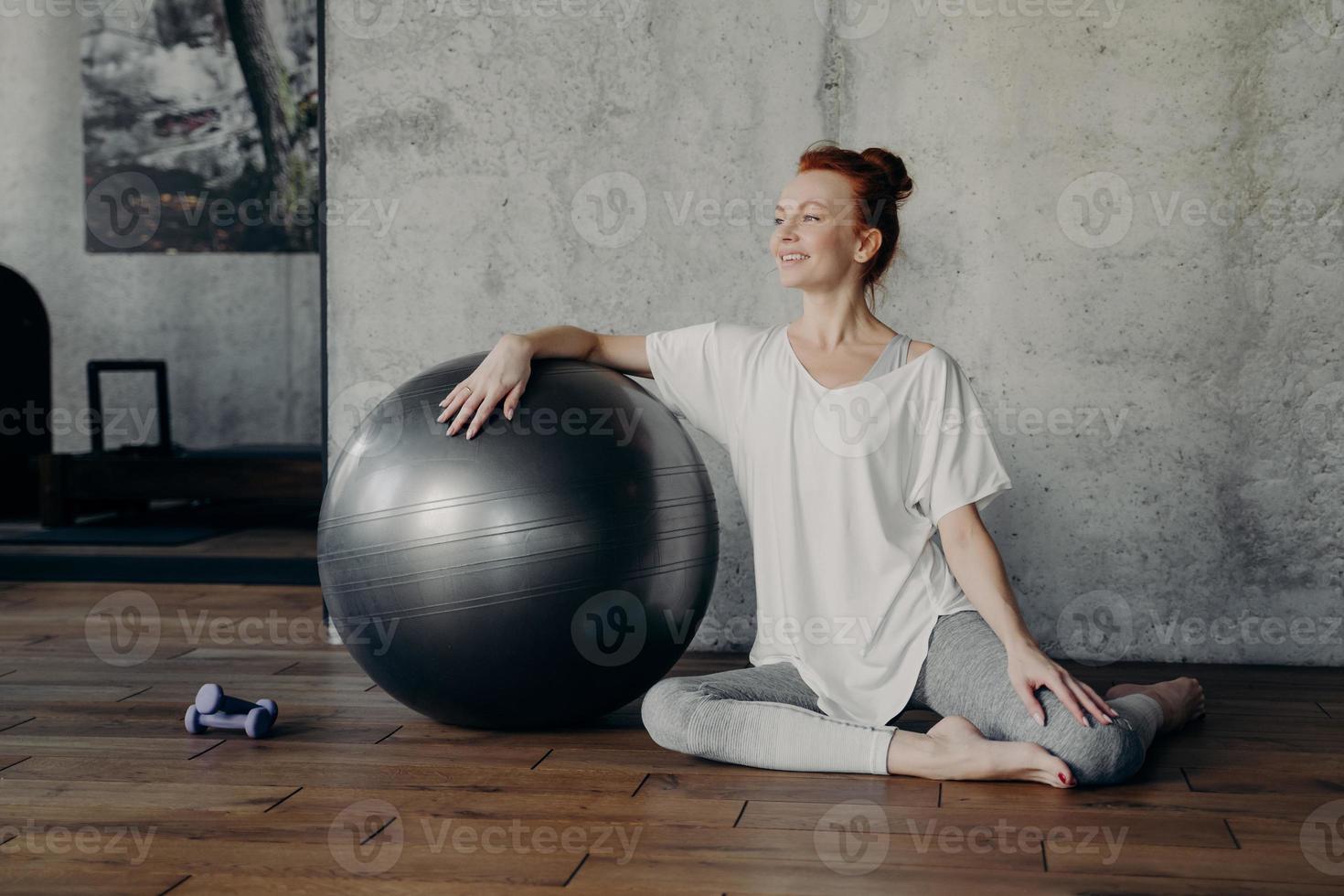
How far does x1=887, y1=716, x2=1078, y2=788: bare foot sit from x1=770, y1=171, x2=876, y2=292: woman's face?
2.55ft

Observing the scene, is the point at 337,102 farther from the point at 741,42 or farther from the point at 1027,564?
the point at 1027,564

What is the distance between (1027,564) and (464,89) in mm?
1770

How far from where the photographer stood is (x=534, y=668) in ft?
6.76

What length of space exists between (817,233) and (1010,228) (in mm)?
959

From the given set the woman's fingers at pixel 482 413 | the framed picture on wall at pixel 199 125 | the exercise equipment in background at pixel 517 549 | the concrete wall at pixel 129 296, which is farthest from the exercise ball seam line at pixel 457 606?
the framed picture on wall at pixel 199 125

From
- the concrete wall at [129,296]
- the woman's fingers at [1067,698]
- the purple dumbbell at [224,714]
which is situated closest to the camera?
the woman's fingers at [1067,698]

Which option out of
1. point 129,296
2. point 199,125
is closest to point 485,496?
point 129,296

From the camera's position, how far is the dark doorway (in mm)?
5363

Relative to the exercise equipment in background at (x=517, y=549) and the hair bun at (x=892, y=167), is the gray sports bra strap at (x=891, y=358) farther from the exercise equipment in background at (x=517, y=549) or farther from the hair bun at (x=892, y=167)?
the exercise equipment in background at (x=517, y=549)

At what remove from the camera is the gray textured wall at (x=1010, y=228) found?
281 centimetres

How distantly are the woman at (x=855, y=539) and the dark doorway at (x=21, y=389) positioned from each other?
4.11 m

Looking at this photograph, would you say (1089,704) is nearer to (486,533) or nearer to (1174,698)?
(1174,698)

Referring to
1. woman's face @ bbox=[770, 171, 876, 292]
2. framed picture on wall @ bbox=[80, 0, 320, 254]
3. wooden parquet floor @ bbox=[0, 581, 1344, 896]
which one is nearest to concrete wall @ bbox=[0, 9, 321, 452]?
framed picture on wall @ bbox=[80, 0, 320, 254]

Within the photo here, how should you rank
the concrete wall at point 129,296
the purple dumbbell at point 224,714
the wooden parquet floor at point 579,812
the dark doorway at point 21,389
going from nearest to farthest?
1. the wooden parquet floor at point 579,812
2. the purple dumbbell at point 224,714
3. the dark doorway at point 21,389
4. the concrete wall at point 129,296
